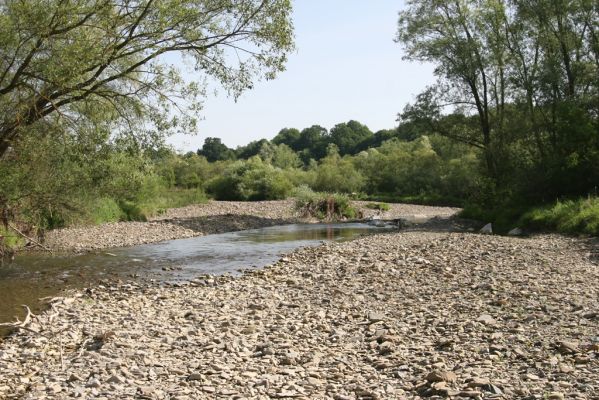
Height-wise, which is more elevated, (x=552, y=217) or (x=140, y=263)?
(x=552, y=217)

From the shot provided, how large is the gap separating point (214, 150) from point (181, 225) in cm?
9178

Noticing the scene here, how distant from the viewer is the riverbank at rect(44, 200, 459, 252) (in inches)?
939

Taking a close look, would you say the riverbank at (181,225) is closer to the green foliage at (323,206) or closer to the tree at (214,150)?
the green foliage at (323,206)

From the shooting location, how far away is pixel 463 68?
31938 mm

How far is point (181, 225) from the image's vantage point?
31.4 meters

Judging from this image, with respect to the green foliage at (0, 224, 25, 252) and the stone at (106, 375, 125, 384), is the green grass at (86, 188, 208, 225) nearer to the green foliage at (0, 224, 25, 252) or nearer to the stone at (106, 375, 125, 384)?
the green foliage at (0, 224, 25, 252)

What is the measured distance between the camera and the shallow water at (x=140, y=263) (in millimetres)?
14220

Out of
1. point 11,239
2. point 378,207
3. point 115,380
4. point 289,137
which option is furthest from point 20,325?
point 289,137

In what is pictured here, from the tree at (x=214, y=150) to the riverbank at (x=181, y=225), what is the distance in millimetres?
71810

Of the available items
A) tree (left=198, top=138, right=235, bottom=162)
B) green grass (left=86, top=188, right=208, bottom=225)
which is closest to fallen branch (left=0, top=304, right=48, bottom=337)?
green grass (left=86, top=188, right=208, bottom=225)

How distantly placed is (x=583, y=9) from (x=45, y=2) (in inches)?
1026

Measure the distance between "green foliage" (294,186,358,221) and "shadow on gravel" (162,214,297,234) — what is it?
189 cm

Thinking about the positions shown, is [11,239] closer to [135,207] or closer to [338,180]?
[135,207]

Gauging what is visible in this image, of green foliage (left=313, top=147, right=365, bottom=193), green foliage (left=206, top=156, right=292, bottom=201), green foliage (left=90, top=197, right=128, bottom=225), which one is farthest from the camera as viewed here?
green foliage (left=313, top=147, right=365, bottom=193)
